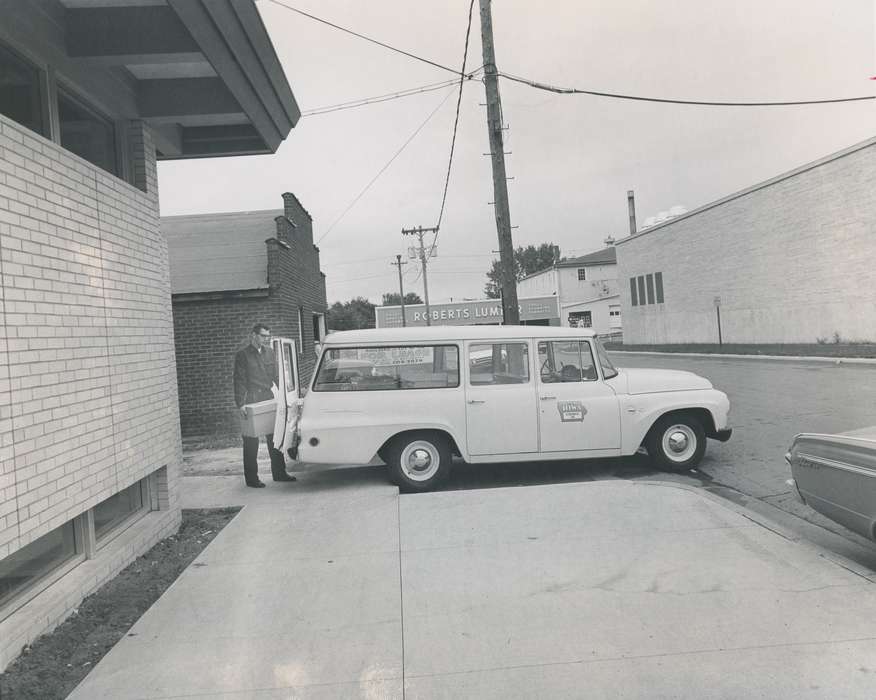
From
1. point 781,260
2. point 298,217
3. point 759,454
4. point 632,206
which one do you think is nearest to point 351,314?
point 632,206

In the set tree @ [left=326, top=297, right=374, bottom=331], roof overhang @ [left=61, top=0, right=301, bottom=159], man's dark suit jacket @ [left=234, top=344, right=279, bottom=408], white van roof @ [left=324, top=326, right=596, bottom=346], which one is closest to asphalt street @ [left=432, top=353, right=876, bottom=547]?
white van roof @ [left=324, top=326, right=596, bottom=346]

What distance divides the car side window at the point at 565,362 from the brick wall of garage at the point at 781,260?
782 inches

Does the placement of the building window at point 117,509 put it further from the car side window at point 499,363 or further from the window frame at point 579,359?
the window frame at point 579,359

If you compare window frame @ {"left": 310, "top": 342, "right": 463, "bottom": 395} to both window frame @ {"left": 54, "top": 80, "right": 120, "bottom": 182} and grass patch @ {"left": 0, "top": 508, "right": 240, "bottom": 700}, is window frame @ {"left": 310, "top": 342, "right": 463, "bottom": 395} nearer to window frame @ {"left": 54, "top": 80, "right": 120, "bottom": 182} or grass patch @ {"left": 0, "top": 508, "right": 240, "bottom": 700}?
grass patch @ {"left": 0, "top": 508, "right": 240, "bottom": 700}

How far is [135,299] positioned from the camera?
5.07m

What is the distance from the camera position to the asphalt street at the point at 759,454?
6.52 metres

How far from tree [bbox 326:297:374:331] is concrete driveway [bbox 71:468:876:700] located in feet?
268

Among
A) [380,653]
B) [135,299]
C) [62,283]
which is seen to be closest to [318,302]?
[135,299]

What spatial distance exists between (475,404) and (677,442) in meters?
2.31

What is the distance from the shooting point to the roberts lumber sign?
163 feet

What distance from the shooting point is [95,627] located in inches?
150

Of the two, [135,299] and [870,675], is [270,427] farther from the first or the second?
[870,675]

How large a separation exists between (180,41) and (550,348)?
4492 millimetres

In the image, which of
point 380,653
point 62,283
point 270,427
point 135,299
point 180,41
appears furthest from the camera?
point 270,427
